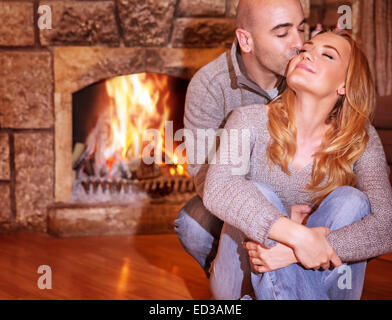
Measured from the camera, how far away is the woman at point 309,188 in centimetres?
A: 117

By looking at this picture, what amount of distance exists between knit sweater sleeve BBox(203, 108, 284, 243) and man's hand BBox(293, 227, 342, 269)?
3.2 inches

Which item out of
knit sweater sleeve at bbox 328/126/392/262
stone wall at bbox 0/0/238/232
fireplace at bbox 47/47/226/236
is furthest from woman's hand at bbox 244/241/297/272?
stone wall at bbox 0/0/238/232

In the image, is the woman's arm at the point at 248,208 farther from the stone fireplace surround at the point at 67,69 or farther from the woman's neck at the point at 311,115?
the stone fireplace surround at the point at 67,69

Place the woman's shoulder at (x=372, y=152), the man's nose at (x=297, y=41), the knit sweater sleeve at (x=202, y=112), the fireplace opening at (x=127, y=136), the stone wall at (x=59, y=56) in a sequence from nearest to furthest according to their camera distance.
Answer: the woman's shoulder at (x=372, y=152), the man's nose at (x=297, y=41), the knit sweater sleeve at (x=202, y=112), the stone wall at (x=59, y=56), the fireplace opening at (x=127, y=136)

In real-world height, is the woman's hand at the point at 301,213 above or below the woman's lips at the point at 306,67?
below

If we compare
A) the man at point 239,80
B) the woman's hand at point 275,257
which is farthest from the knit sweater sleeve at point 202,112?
the woman's hand at point 275,257


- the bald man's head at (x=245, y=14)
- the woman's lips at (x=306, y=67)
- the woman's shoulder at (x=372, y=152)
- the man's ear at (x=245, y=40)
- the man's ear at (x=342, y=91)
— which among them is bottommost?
the woman's shoulder at (x=372, y=152)

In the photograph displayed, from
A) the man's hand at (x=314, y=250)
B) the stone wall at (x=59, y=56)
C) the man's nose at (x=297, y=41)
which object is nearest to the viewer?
the man's hand at (x=314, y=250)

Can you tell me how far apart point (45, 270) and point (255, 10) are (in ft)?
4.52

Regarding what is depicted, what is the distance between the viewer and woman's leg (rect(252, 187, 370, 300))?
1.19 metres

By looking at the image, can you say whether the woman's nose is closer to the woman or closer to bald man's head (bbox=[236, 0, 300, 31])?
the woman
